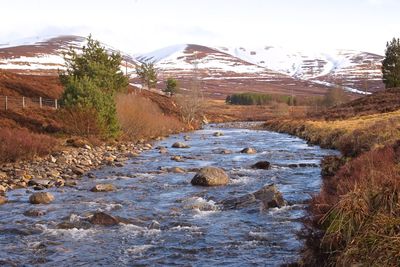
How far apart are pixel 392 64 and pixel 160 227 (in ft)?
236

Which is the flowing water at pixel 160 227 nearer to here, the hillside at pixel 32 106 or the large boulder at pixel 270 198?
the large boulder at pixel 270 198

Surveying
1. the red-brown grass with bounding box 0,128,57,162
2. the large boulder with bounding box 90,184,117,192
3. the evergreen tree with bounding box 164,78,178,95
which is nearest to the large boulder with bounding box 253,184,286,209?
the large boulder with bounding box 90,184,117,192

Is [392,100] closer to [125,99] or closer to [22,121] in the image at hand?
[125,99]

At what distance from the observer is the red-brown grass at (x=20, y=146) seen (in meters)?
23.8

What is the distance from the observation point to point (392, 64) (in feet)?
249

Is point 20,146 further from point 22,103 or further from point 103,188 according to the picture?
point 22,103

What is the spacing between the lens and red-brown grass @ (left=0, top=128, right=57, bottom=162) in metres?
23.8

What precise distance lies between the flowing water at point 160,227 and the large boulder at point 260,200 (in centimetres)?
34

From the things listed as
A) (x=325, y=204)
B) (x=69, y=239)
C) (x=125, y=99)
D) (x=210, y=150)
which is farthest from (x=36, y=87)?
(x=325, y=204)

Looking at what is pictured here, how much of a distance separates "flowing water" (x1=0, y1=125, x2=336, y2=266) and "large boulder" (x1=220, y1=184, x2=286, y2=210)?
13.3 inches

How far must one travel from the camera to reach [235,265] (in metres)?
10.3

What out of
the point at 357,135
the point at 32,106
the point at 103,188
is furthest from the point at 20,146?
the point at 32,106

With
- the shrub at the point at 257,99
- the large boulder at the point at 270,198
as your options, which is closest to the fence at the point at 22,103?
the large boulder at the point at 270,198

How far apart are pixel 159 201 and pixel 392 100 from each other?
52.1 metres
